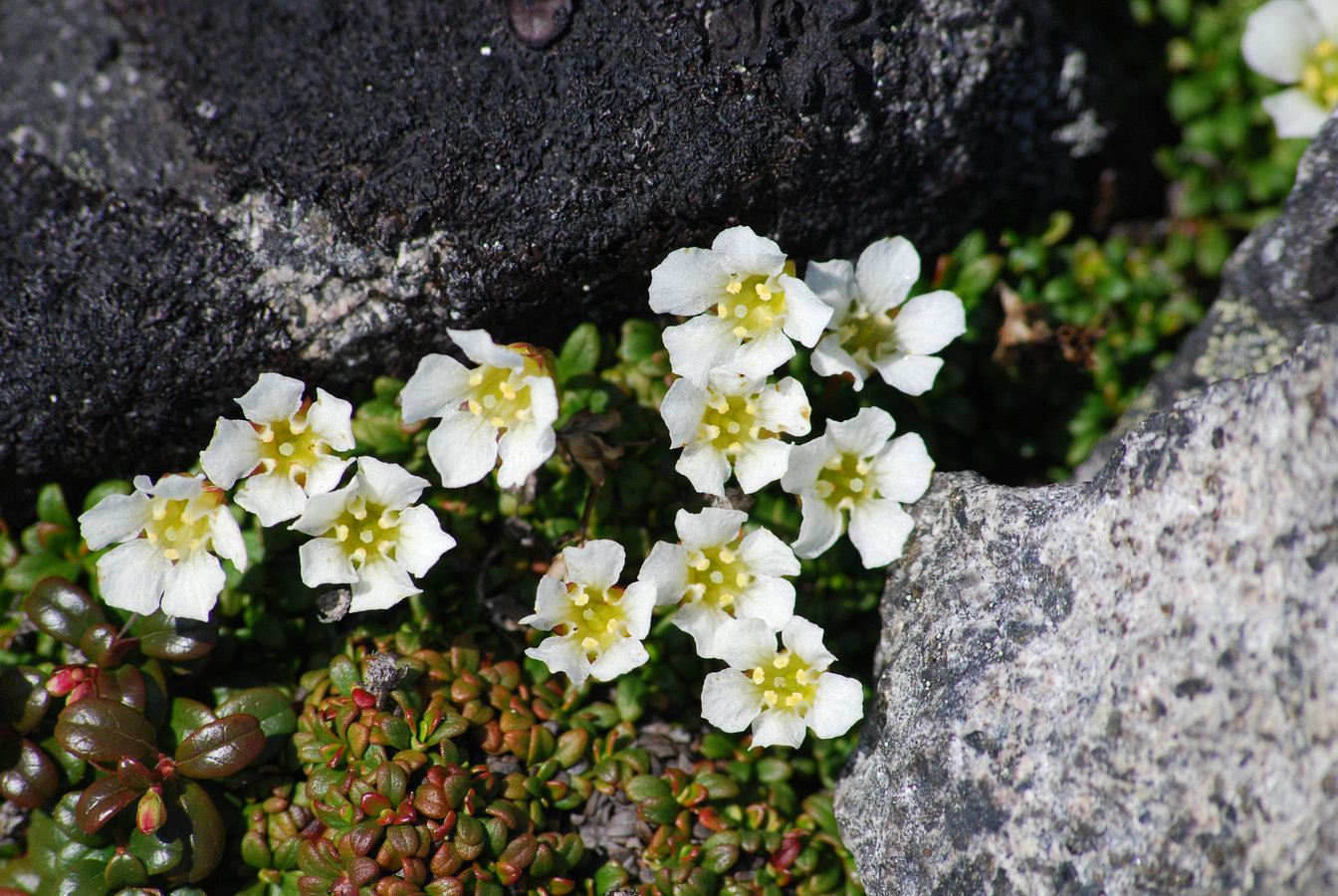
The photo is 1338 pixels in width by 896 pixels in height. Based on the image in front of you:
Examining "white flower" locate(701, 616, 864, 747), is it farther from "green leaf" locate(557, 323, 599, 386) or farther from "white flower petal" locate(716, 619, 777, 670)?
"green leaf" locate(557, 323, 599, 386)

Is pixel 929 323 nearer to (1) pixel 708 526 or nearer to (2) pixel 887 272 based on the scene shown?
(2) pixel 887 272

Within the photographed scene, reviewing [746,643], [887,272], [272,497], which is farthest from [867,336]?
[272,497]

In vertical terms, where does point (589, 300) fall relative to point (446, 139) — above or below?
below

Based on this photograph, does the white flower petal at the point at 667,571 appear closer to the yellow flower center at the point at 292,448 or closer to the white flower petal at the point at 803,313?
the white flower petal at the point at 803,313

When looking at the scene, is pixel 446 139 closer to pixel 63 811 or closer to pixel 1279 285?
pixel 63 811

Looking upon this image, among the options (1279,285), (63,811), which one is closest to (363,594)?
(63,811)

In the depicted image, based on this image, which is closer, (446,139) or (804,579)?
(446,139)

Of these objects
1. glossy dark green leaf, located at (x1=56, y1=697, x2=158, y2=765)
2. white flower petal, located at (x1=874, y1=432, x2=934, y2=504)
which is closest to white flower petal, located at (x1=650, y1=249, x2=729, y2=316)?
white flower petal, located at (x1=874, y1=432, x2=934, y2=504)
